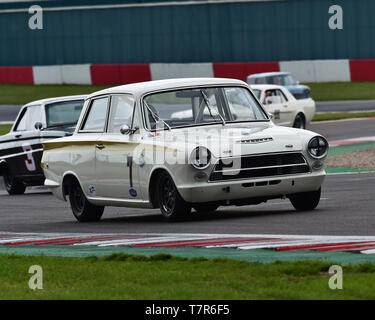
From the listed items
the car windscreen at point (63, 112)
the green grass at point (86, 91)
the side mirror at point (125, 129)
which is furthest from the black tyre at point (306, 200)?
the green grass at point (86, 91)

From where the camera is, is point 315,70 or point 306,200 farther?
point 315,70

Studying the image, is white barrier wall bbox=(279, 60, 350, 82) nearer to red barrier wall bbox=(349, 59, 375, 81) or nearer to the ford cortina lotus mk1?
red barrier wall bbox=(349, 59, 375, 81)

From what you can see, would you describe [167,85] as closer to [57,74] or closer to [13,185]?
[13,185]

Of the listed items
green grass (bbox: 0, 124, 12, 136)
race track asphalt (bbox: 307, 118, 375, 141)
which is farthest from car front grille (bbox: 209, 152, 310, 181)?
green grass (bbox: 0, 124, 12, 136)

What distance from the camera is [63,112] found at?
66.2ft

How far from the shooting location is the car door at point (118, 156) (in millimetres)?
13453

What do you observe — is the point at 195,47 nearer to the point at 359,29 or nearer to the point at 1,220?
the point at 359,29

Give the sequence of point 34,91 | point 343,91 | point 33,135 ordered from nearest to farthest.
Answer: point 33,135 < point 343,91 < point 34,91

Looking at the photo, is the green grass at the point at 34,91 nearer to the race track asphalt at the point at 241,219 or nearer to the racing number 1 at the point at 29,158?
the racing number 1 at the point at 29,158

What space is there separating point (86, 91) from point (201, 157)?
30657 mm

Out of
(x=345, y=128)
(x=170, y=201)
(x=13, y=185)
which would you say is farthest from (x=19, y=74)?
(x=170, y=201)

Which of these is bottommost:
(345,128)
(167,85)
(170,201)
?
(345,128)

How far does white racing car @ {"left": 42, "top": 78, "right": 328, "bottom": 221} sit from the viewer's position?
41.4 feet
